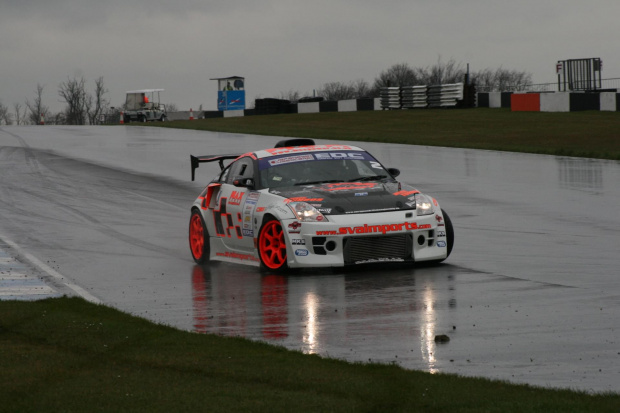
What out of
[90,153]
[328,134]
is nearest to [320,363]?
[90,153]

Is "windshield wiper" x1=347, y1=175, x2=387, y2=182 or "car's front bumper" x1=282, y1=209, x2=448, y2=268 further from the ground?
"windshield wiper" x1=347, y1=175, x2=387, y2=182

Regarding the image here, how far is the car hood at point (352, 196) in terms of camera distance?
37.2ft

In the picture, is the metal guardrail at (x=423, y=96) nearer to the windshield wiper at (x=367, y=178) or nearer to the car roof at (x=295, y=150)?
the car roof at (x=295, y=150)

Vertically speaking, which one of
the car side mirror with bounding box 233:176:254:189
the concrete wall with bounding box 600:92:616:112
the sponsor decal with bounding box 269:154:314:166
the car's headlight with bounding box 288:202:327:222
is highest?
the concrete wall with bounding box 600:92:616:112

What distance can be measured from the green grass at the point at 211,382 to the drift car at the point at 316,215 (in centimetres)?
343

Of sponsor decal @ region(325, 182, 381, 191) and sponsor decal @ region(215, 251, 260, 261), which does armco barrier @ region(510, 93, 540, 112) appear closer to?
sponsor decal @ region(215, 251, 260, 261)

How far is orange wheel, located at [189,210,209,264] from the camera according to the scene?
13.1m

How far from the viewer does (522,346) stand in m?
7.36

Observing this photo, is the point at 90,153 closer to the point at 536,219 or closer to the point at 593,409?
the point at 536,219

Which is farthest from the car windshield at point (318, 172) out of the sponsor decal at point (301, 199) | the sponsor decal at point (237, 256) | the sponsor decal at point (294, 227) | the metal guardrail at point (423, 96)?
the metal guardrail at point (423, 96)

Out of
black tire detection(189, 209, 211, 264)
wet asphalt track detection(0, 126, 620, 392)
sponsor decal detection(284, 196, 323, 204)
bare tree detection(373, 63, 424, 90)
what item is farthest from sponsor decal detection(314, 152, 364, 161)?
bare tree detection(373, 63, 424, 90)

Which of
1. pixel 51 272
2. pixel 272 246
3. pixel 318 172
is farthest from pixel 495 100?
pixel 51 272

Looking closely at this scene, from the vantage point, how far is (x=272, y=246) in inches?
461

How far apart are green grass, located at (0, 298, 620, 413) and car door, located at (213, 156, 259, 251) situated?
13.7ft
